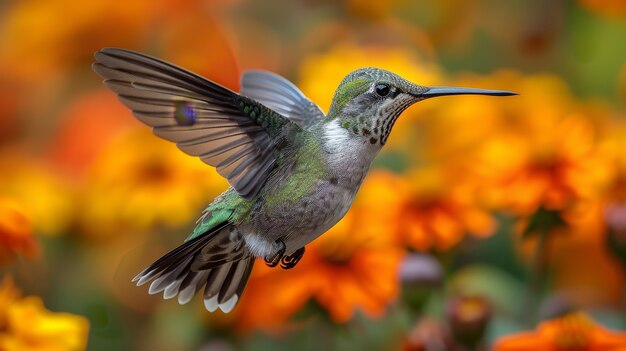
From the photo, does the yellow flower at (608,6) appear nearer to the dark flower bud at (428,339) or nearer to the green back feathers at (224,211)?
the dark flower bud at (428,339)

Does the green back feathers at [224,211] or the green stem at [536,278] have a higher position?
the green stem at [536,278]

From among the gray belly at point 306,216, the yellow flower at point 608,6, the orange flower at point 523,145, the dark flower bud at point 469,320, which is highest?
the yellow flower at point 608,6

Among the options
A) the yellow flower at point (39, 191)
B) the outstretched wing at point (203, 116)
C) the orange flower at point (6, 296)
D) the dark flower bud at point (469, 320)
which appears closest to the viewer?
the outstretched wing at point (203, 116)

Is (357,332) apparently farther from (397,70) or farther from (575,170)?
(397,70)

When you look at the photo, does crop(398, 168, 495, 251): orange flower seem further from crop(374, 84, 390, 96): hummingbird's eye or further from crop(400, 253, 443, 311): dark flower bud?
crop(374, 84, 390, 96): hummingbird's eye

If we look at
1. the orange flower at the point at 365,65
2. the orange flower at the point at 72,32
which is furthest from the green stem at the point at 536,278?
the orange flower at the point at 72,32

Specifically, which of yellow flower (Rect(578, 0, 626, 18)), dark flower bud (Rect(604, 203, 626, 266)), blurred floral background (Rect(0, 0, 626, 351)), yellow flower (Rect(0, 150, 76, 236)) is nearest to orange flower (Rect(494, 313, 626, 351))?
blurred floral background (Rect(0, 0, 626, 351))

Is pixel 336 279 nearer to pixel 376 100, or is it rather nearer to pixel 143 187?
pixel 143 187
